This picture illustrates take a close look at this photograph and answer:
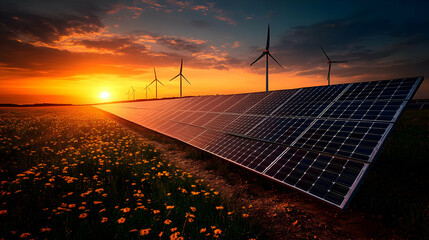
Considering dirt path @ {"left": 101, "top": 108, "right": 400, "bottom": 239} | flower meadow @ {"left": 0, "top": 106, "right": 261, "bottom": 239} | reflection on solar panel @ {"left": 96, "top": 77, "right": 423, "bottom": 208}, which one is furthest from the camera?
reflection on solar panel @ {"left": 96, "top": 77, "right": 423, "bottom": 208}

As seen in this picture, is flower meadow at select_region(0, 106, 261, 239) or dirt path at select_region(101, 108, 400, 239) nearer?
flower meadow at select_region(0, 106, 261, 239)

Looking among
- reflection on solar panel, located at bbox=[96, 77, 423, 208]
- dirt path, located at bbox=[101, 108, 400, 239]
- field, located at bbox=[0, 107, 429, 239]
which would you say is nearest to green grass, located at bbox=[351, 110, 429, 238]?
field, located at bbox=[0, 107, 429, 239]

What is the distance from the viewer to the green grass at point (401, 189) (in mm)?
4773

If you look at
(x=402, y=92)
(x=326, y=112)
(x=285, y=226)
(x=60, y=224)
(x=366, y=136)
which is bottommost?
(x=285, y=226)

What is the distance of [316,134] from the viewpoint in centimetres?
696

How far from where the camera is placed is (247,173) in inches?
339

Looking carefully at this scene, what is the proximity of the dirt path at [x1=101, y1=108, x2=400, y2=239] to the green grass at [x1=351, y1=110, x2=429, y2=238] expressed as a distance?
44 centimetres

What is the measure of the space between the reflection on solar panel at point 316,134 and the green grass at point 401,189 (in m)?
1.73

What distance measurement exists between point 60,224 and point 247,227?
434 centimetres

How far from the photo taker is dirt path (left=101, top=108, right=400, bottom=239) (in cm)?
463

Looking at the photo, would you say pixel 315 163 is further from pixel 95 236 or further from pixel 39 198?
pixel 39 198

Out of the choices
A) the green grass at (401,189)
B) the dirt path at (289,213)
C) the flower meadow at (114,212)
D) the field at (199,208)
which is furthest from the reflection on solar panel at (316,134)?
the flower meadow at (114,212)

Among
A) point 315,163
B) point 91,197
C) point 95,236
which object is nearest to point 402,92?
point 315,163

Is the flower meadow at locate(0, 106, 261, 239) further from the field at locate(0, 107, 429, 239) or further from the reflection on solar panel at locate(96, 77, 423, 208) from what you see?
the reflection on solar panel at locate(96, 77, 423, 208)
